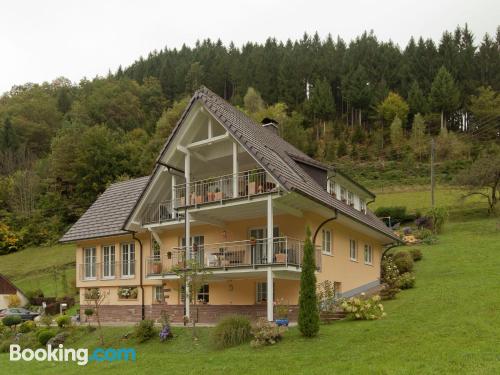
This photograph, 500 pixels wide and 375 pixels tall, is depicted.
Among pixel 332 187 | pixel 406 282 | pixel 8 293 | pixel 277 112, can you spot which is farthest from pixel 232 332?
pixel 277 112

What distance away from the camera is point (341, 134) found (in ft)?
302

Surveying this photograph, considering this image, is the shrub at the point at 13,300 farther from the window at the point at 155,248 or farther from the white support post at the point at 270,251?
the white support post at the point at 270,251

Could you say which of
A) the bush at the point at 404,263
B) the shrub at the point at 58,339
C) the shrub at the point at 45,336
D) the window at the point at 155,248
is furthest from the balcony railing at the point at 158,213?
the bush at the point at 404,263

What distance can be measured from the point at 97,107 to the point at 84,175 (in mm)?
27961

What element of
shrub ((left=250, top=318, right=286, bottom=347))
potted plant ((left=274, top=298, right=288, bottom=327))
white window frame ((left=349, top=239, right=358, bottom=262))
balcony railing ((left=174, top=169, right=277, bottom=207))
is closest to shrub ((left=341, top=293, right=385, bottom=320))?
potted plant ((left=274, top=298, right=288, bottom=327))

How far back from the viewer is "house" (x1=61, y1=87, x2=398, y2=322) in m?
21.8

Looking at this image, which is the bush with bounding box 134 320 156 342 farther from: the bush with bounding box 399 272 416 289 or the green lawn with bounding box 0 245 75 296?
the green lawn with bounding box 0 245 75 296

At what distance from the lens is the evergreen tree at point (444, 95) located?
8706cm

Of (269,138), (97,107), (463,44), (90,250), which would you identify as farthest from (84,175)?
(463,44)

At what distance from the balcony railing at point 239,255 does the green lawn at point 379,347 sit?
2837mm

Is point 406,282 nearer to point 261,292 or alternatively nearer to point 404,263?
point 404,263

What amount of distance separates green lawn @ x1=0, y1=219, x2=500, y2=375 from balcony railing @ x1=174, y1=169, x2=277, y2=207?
536cm

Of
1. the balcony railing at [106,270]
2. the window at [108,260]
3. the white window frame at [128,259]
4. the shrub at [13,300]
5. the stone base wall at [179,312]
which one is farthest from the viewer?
the shrub at [13,300]

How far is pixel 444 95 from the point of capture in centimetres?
8706
